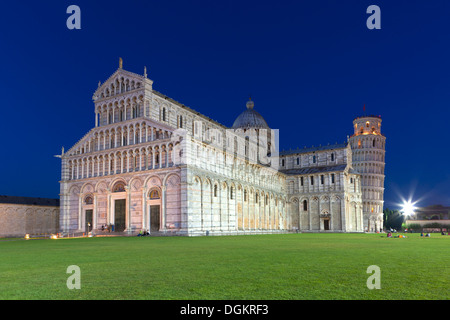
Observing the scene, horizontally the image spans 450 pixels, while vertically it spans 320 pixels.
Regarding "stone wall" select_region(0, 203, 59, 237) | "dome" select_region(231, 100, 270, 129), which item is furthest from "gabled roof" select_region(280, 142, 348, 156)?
"stone wall" select_region(0, 203, 59, 237)

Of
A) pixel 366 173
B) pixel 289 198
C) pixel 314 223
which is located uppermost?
pixel 366 173

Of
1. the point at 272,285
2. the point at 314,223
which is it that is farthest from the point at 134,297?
the point at 314,223

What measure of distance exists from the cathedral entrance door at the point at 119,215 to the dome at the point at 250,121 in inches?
1693

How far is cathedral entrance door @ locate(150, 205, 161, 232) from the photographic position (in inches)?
1861

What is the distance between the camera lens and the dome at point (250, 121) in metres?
87.4

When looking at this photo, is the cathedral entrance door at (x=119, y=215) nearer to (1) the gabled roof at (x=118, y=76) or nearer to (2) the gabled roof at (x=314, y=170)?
(1) the gabled roof at (x=118, y=76)

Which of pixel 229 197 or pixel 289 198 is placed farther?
pixel 289 198

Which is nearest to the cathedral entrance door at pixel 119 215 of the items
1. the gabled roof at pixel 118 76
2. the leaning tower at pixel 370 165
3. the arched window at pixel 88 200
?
the arched window at pixel 88 200

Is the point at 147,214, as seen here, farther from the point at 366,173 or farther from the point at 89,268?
the point at 366,173

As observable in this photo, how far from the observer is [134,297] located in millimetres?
7824

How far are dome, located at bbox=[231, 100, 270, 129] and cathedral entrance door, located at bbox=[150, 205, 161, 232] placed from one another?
43.8 m

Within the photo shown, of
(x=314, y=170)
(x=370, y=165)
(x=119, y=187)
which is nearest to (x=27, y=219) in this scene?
(x=119, y=187)

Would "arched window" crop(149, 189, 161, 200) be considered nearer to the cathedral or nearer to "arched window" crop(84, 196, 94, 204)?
the cathedral
